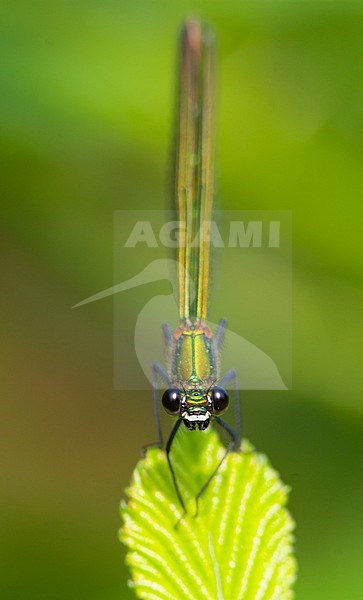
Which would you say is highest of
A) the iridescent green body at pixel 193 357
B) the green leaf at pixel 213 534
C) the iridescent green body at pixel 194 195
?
the iridescent green body at pixel 194 195

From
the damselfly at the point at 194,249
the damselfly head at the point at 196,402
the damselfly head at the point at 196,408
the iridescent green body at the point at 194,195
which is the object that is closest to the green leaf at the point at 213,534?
the damselfly head at the point at 196,408

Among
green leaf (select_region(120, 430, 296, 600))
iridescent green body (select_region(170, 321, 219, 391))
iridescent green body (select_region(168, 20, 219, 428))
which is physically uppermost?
iridescent green body (select_region(168, 20, 219, 428))

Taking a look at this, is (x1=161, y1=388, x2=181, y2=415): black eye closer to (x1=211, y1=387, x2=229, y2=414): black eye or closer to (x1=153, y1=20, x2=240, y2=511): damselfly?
(x1=153, y1=20, x2=240, y2=511): damselfly

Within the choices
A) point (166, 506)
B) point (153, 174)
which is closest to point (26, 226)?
point (153, 174)

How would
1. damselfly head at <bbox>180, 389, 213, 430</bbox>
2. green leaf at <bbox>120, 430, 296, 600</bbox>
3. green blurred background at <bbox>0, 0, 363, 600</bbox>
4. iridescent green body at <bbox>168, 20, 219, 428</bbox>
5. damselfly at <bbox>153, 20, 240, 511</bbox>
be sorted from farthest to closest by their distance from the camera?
green blurred background at <bbox>0, 0, 363, 600</bbox>, iridescent green body at <bbox>168, 20, 219, 428</bbox>, damselfly at <bbox>153, 20, 240, 511</bbox>, damselfly head at <bbox>180, 389, 213, 430</bbox>, green leaf at <bbox>120, 430, 296, 600</bbox>

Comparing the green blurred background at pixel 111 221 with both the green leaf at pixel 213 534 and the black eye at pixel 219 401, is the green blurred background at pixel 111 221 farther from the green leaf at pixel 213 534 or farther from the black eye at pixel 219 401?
the green leaf at pixel 213 534

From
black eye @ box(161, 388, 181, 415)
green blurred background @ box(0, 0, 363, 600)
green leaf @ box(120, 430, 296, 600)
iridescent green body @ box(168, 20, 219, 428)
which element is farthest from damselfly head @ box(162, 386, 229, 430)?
green blurred background @ box(0, 0, 363, 600)

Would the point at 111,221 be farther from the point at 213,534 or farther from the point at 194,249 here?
the point at 213,534
